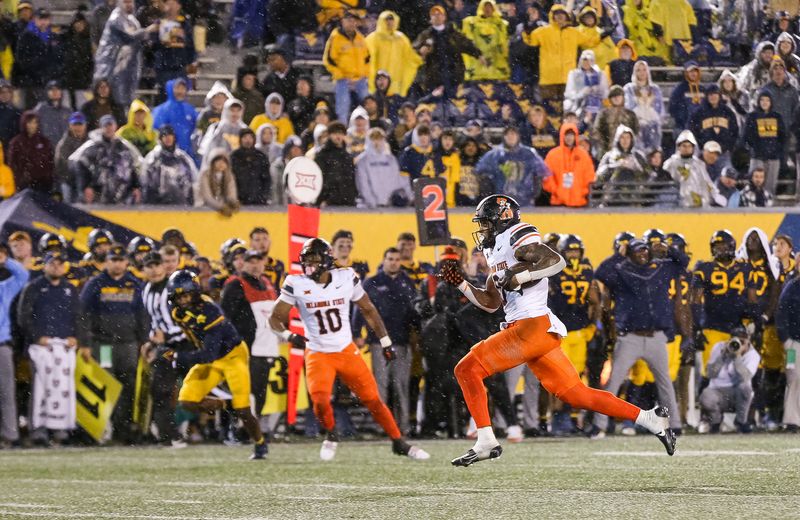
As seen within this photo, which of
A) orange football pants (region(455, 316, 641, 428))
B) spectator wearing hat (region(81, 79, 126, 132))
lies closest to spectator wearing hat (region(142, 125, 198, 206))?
spectator wearing hat (region(81, 79, 126, 132))

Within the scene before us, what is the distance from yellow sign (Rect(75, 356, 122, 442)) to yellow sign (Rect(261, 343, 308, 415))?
1341 mm

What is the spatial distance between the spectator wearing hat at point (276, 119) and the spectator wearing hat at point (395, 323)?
2937mm

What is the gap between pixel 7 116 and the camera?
16.4 m

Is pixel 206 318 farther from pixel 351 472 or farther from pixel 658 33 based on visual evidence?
pixel 658 33

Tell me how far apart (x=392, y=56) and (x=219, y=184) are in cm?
356

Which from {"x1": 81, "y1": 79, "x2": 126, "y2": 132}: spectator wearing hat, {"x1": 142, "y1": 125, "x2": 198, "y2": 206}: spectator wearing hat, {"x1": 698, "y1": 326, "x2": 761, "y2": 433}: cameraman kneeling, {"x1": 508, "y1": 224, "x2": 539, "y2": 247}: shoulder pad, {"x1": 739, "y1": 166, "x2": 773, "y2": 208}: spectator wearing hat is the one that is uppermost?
{"x1": 81, "y1": 79, "x2": 126, "y2": 132}: spectator wearing hat

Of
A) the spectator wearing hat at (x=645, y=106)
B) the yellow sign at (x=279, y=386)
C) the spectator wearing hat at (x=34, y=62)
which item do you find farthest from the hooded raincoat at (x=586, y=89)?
the spectator wearing hat at (x=34, y=62)

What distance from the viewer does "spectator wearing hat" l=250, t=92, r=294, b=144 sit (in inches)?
671

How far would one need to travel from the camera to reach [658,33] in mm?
19828

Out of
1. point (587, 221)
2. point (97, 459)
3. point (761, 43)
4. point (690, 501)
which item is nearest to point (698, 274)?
point (587, 221)

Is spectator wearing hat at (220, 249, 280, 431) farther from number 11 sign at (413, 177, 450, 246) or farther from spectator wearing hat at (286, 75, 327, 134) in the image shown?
spectator wearing hat at (286, 75, 327, 134)

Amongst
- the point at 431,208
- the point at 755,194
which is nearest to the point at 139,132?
the point at 431,208

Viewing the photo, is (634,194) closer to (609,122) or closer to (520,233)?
(609,122)

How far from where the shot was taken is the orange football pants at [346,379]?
11.5 meters
